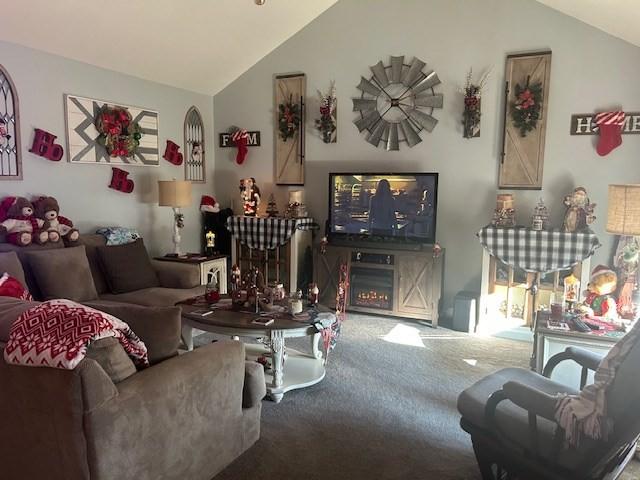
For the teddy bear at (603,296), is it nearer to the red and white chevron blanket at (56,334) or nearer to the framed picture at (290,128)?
the red and white chevron blanket at (56,334)

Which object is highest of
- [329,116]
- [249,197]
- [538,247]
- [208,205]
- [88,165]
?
[329,116]

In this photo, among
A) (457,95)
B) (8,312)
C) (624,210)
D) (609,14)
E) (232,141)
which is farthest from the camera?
(232,141)

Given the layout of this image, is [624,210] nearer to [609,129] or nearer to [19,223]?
[609,129]

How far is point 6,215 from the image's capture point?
369cm

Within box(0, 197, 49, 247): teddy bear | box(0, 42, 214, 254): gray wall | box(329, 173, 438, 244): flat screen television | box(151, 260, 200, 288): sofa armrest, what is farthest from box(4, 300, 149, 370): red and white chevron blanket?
box(329, 173, 438, 244): flat screen television

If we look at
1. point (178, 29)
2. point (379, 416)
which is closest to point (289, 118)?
point (178, 29)

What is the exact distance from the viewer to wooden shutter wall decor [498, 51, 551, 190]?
437 centimetres

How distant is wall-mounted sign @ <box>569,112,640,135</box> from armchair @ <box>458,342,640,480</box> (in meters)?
2.75

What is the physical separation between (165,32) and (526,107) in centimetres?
343

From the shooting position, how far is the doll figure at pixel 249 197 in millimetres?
5512

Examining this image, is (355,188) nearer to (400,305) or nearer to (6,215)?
(400,305)

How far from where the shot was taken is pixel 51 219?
3.86 meters

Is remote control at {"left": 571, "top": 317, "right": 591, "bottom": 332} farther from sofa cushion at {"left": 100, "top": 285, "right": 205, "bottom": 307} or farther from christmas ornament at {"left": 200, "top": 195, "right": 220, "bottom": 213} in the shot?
christmas ornament at {"left": 200, "top": 195, "right": 220, "bottom": 213}

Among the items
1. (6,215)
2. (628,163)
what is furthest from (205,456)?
(628,163)
